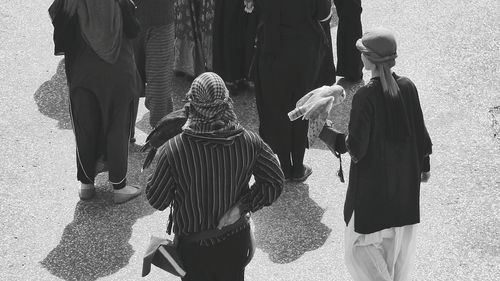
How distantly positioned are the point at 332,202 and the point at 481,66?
294 cm

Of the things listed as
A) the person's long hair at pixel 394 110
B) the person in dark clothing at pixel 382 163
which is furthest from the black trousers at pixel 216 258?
the person's long hair at pixel 394 110

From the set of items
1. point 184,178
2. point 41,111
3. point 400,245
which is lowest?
point 41,111

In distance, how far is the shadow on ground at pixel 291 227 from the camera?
615cm

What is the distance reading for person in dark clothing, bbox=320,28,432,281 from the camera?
15.4 feet

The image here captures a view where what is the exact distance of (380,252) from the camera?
5.10m

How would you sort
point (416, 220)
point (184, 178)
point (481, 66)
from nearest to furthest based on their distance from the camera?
point (184, 178)
point (416, 220)
point (481, 66)

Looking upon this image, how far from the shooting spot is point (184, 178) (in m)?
4.49

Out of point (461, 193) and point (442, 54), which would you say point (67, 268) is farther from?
point (442, 54)

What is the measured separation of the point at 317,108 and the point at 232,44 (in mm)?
3556

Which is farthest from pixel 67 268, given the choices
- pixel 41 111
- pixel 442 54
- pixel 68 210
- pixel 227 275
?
pixel 442 54

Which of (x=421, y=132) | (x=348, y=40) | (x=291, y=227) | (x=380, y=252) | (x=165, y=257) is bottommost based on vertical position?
(x=291, y=227)

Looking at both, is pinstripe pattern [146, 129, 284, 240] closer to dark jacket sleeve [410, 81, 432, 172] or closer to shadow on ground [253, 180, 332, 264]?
dark jacket sleeve [410, 81, 432, 172]

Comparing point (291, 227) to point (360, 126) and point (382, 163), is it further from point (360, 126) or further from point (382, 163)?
point (360, 126)

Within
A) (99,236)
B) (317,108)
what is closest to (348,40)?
(99,236)
